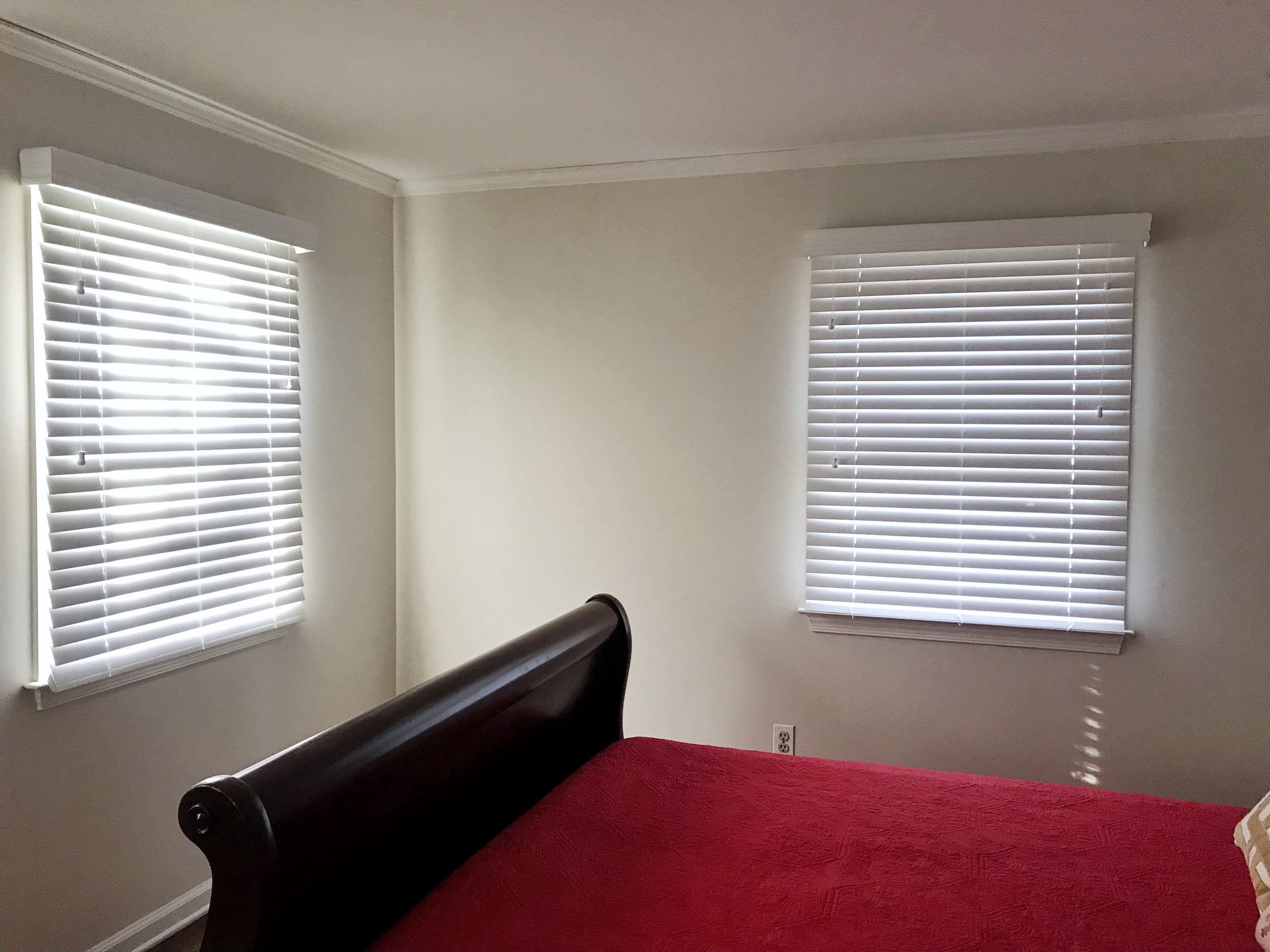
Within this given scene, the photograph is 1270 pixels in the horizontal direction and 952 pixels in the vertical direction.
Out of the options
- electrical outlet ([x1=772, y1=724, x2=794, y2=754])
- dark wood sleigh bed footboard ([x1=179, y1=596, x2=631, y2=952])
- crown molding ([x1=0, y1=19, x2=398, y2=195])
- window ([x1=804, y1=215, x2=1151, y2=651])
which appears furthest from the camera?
electrical outlet ([x1=772, y1=724, x2=794, y2=754])

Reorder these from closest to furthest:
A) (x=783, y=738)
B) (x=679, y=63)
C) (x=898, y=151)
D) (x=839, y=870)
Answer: (x=839, y=870), (x=679, y=63), (x=898, y=151), (x=783, y=738)

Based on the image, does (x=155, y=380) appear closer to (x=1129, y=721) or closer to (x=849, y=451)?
(x=849, y=451)

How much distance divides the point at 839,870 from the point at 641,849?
0.40 m

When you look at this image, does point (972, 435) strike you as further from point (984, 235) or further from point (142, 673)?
point (142, 673)

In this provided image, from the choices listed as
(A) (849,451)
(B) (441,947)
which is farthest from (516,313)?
(B) (441,947)

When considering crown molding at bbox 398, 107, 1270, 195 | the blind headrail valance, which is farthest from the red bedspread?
crown molding at bbox 398, 107, 1270, 195

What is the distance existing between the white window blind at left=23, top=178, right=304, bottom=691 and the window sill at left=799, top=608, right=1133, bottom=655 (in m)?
1.95

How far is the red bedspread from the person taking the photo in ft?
5.26

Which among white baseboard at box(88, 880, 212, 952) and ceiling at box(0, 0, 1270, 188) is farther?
white baseboard at box(88, 880, 212, 952)

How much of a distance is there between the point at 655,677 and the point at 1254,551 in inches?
81.9

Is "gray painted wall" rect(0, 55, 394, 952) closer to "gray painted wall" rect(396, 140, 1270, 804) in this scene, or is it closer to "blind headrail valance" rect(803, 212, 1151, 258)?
"gray painted wall" rect(396, 140, 1270, 804)

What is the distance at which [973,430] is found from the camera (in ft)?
10.5

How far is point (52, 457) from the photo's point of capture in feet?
8.03

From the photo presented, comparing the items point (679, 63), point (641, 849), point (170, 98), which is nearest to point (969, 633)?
point (641, 849)
